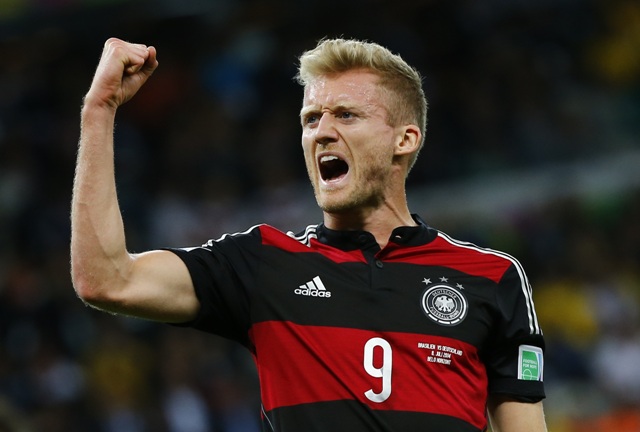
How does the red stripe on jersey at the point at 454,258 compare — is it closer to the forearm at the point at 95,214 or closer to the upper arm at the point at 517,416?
the upper arm at the point at 517,416

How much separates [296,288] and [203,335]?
5543 mm

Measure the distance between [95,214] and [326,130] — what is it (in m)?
0.83

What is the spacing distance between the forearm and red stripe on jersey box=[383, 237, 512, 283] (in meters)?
0.88

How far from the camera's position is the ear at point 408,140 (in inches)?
141

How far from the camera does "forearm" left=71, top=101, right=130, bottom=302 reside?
2852mm

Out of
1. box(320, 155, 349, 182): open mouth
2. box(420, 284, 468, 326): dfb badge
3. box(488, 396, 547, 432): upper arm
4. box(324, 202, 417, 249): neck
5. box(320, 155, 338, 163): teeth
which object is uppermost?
box(320, 155, 338, 163): teeth

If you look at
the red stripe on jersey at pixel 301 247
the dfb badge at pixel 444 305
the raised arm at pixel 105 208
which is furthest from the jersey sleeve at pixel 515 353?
the raised arm at pixel 105 208

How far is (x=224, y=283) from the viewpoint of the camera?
323 cm

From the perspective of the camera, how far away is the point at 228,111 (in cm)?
1054

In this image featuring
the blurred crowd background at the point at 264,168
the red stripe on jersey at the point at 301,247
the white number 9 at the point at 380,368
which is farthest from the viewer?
the blurred crowd background at the point at 264,168

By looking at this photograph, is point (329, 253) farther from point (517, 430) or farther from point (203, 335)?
point (203, 335)

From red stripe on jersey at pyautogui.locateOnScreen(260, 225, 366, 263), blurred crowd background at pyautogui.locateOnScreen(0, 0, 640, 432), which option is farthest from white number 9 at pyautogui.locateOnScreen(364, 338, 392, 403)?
blurred crowd background at pyautogui.locateOnScreen(0, 0, 640, 432)

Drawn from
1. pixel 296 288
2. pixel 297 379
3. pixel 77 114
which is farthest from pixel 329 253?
pixel 77 114

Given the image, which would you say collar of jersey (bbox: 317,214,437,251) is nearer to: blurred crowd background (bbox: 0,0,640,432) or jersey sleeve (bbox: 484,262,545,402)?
jersey sleeve (bbox: 484,262,545,402)
